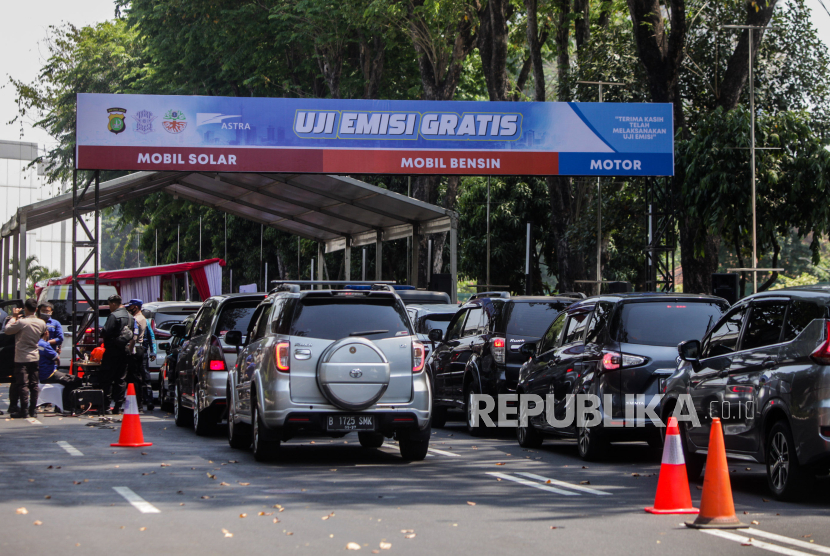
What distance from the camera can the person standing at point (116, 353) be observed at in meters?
17.6

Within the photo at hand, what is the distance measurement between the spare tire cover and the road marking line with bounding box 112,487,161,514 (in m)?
2.43

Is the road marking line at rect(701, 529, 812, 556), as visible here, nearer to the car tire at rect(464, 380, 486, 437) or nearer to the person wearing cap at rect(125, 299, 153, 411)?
the car tire at rect(464, 380, 486, 437)

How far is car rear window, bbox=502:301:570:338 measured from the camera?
14.9 meters

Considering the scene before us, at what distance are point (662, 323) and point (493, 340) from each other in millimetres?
3575

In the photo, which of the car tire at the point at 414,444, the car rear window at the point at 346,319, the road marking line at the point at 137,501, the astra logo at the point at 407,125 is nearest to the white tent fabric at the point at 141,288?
the astra logo at the point at 407,125

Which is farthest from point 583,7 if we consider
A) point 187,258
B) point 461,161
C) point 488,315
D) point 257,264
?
point 187,258

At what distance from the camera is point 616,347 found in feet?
37.7

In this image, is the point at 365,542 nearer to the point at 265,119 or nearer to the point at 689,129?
the point at 265,119

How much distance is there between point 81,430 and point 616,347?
8.06 metres

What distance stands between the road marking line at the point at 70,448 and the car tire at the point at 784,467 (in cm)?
740

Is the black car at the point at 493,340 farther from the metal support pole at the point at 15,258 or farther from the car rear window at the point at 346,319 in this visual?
the metal support pole at the point at 15,258

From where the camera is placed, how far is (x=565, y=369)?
12.4 meters

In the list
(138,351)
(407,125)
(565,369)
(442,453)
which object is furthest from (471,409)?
(407,125)

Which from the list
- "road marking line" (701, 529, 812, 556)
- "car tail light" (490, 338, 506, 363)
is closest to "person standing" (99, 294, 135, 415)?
"car tail light" (490, 338, 506, 363)
